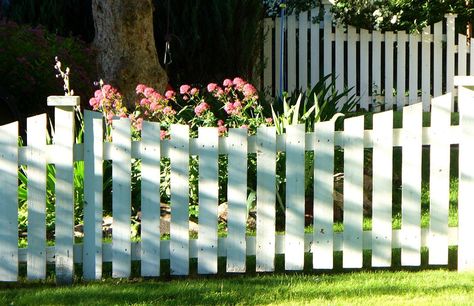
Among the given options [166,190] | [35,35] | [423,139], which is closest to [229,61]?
[35,35]

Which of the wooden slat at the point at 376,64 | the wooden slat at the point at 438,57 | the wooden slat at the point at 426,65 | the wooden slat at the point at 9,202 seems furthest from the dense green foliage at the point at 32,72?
the wooden slat at the point at 438,57

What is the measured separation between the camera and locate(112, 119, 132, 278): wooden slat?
5586 mm

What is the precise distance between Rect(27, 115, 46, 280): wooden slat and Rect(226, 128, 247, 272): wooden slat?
1058 mm

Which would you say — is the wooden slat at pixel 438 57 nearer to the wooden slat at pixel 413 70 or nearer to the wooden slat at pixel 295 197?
the wooden slat at pixel 413 70

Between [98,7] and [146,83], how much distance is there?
0.87 metres

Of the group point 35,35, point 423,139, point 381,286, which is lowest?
point 381,286

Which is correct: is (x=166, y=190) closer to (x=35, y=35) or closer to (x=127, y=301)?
(x=127, y=301)

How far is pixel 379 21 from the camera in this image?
610 inches

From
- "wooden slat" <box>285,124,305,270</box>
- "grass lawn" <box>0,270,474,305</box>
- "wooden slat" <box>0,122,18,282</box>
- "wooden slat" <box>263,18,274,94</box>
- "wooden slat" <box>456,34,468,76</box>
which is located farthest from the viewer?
"wooden slat" <box>456,34,468,76</box>

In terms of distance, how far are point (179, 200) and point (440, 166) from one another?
153 cm

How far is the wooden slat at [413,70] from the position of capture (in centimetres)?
1489

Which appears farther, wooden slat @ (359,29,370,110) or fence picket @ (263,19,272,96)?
wooden slat @ (359,29,370,110)

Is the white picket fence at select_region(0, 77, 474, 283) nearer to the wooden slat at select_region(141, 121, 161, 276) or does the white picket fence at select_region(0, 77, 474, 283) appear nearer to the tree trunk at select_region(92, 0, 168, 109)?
the wooden slat at select_region(141, 121, 161, 276)

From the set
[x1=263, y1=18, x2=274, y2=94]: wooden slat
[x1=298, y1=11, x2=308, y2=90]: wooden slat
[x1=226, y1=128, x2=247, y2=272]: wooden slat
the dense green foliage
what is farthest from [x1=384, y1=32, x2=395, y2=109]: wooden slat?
A: [x1=226, y1=128, x2=247, y2=272]: wooden slat
